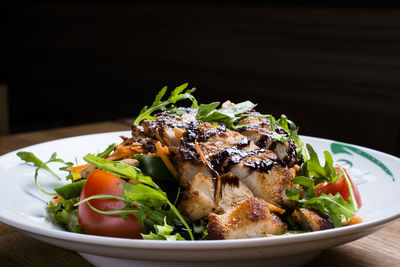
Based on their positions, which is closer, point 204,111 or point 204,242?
point 204,242

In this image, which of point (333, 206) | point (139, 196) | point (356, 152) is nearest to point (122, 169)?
point (139, 196)

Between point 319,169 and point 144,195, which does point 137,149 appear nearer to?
point 144,195

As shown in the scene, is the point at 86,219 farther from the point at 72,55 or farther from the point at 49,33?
the point at 49,33

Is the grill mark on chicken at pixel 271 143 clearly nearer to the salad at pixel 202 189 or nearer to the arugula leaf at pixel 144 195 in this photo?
the salad at pixel 202 189

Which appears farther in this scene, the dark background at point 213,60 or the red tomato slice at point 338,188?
the dark background at point 213,60

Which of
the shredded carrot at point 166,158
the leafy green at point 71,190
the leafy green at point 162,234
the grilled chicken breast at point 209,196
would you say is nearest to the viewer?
the leafy green at point 162,234

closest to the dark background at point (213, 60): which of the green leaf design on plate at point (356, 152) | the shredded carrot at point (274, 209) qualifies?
the green leaf design on plate at point (356, 152)
